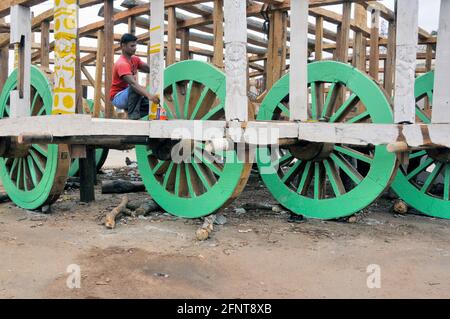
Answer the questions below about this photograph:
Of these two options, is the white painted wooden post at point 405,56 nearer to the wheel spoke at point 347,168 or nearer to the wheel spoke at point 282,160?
the wheel spoke at point 347,168

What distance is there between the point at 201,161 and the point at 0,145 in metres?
2.73

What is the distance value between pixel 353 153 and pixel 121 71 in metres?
2.91

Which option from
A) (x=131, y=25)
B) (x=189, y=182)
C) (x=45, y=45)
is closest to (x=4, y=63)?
(x=45, y=45)

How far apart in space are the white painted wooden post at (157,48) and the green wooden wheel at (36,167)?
130cm

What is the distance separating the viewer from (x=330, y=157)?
18.2ft

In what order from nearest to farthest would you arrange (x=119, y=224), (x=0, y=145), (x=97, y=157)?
(x=119, y=224) → (x=0, y=145) → (x=97, y=157)

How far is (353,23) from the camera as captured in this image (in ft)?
26.7

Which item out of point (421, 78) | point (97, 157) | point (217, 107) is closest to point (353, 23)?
point (421, 78)

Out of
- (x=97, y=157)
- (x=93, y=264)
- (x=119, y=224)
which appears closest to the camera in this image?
(x=93, y=264)

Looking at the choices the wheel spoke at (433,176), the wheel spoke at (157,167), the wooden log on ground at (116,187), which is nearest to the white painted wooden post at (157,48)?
the wheel spoke at (157,167)

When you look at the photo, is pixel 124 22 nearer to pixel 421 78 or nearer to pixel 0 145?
pixel 0 145

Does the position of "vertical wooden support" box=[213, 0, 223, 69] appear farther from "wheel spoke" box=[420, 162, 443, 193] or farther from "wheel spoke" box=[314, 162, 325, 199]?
"wheel spoke" box=[420, 162, 443, 193]

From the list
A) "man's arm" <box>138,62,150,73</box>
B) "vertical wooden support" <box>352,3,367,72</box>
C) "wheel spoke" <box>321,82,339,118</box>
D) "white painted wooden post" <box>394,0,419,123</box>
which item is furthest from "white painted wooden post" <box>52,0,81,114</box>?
"vertical wooden support" <box>352,3,367,72</box>

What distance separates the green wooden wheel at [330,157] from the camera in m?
5.07
